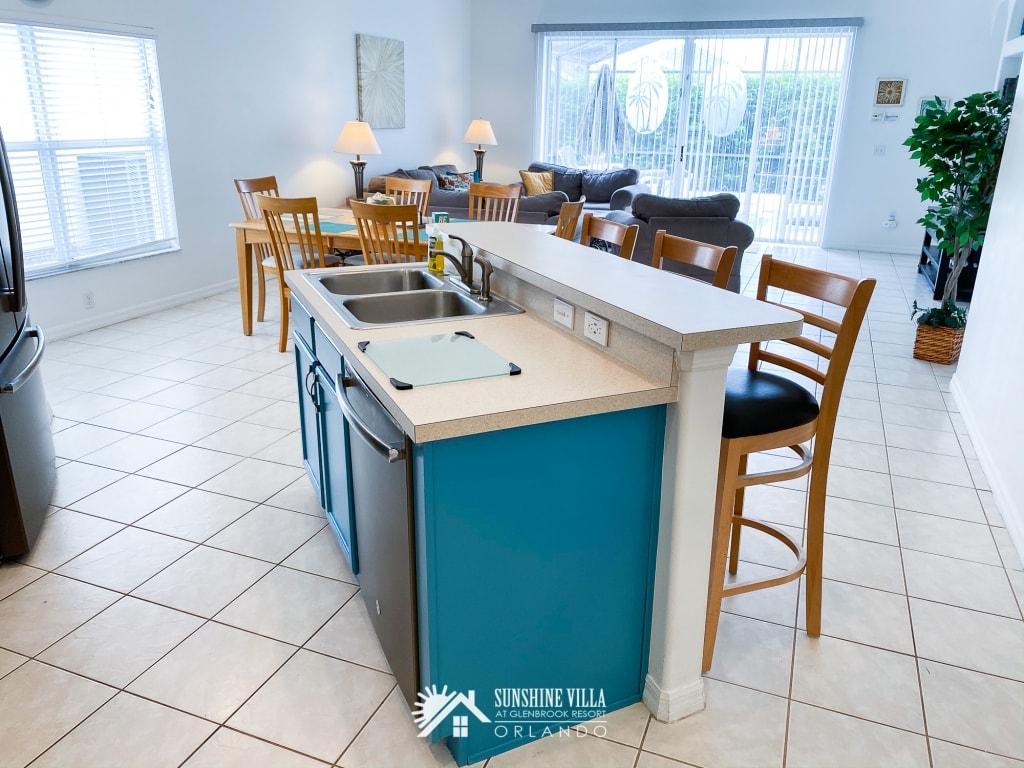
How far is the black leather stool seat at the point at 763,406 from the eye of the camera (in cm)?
181

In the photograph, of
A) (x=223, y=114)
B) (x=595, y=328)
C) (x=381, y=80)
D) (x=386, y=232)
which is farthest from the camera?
(x=381, y=80)

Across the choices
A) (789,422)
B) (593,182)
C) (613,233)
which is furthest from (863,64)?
(789,422)

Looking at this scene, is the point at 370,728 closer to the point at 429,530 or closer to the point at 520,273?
the point at 429,530

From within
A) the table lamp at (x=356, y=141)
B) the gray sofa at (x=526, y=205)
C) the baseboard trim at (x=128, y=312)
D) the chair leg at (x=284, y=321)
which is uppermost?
the table lamp at (x=356, y=141)

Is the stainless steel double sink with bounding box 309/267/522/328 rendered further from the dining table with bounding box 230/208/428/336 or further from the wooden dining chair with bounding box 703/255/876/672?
the dining table with bounding box 230/208/428/336

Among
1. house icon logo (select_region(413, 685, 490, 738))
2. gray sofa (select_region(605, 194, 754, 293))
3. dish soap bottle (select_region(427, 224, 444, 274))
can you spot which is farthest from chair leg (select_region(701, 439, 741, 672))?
gray sofa (select_region(605, 194, 754, 293))

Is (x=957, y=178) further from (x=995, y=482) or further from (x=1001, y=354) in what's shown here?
(x=995, y=482)

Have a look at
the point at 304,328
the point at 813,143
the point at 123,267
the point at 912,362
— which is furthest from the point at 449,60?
the point at 304,328

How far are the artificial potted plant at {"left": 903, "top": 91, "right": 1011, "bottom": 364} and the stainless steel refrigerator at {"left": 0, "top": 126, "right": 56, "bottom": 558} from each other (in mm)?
4437

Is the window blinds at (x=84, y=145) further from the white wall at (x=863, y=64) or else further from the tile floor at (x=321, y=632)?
the white wall at (x=863, y=64)

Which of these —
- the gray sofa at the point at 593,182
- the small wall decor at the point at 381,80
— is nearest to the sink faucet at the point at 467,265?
the small wall decor at the point at 381,80

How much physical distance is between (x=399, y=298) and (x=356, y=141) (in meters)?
4.41

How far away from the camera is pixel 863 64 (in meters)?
7.95

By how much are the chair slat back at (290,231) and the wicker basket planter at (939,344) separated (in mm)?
3583
